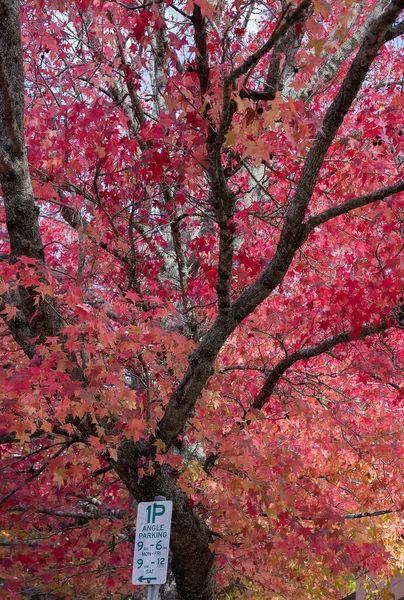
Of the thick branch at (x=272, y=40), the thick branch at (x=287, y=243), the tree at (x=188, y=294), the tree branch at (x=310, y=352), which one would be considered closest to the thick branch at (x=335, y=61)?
the tree at (x=188, y=294)

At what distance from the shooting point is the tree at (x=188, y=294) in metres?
4.11

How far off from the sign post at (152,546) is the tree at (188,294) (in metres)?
0.85

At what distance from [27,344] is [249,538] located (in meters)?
3.11

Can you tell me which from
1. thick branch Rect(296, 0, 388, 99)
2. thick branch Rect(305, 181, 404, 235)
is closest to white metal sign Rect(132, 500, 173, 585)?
thick branch Rect(305, 181, 404, 235)

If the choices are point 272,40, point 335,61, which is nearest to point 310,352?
point 272,40

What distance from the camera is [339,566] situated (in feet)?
19.1

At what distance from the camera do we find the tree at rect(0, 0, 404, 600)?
4105 mm

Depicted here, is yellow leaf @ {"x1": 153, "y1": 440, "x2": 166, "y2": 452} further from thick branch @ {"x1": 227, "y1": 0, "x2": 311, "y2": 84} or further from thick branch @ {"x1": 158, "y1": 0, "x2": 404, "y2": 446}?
thick branch @ {"x1": 227, "y1": 0, "x2": 311, "y2": 84}

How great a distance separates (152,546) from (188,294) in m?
3.69

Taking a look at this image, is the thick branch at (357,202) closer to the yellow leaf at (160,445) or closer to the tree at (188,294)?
the tree at (188,294)

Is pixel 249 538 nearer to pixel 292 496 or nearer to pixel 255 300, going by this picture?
pixel 292 496

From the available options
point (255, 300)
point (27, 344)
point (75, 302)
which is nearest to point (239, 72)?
point (255, 300)

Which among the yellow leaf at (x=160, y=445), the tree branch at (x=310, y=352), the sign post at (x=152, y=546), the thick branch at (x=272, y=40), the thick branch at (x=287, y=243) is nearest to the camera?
the thick branch at (x=272, y=40)

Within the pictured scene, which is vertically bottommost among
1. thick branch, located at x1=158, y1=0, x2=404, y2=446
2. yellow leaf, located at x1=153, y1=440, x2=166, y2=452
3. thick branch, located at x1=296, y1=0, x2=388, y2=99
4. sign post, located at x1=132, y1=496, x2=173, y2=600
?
sign post, located at x1=132, y1=496, x2=173, y2=600
